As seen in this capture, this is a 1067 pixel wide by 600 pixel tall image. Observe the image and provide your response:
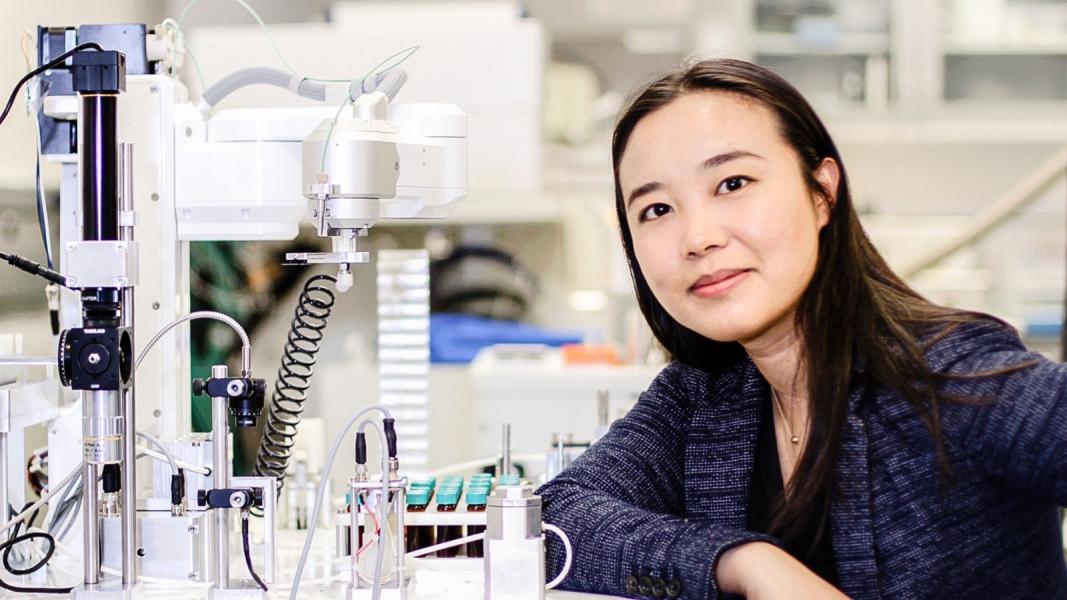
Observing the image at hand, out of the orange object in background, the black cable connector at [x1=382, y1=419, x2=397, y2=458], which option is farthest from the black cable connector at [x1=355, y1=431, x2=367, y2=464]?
the orange object in background

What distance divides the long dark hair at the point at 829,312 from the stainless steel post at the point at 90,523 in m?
0.62

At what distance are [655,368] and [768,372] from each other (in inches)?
40.7

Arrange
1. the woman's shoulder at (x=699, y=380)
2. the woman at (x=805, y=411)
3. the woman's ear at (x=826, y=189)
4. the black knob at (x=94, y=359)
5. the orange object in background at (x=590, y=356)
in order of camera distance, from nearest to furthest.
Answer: the black knob at (x=94, y=359)
the woman at (x=805, y=411)
the woman's ear at (x=826, y=189)
the woman's shoulder at (x=699, y=380)
the orange object in background at (x=590, y=356)

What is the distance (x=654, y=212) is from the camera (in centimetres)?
126

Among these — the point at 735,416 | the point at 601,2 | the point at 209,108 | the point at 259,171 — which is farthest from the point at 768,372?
the point at 601,2

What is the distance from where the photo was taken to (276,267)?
9.99 feet

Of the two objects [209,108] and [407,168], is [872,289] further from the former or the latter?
[209,108]

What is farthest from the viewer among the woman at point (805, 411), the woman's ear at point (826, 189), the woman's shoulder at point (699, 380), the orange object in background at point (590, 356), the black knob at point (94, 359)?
the orange object in background at point (590, 356)

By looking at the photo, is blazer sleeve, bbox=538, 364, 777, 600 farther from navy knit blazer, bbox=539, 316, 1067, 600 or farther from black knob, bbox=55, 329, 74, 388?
black knob, bbox=55, 329, 74, 388

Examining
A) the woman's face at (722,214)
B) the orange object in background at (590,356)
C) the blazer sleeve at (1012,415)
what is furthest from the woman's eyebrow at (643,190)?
the orange object in background at (590,356)

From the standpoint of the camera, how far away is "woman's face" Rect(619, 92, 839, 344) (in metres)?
1.21

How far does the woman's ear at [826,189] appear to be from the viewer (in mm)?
1277

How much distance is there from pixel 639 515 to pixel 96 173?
592 millimetres

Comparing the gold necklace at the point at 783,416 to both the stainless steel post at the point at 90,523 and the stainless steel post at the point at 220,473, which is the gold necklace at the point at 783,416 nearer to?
the stainless steel post at the point at 220,473
